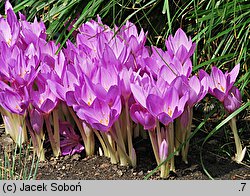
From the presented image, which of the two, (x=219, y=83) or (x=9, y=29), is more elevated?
(x=9, y=29)

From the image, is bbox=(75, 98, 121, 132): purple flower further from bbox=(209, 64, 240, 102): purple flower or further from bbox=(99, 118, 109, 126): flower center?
bbox=(209, 64, 240, 102): purple flower

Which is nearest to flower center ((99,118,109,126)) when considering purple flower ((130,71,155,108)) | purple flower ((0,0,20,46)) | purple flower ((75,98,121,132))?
purple flower ((75,98,121,132))

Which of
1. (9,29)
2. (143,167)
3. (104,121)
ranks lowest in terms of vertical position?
(143,167)

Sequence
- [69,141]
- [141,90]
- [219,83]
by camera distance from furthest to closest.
Answer: [69,141]
[219,83]
[141,90]

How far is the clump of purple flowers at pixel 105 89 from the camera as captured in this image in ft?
6.45

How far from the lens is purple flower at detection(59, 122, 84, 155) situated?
2.25m

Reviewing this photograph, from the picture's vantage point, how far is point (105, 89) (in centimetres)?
201

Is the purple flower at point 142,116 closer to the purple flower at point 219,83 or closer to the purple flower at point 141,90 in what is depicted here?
the purple flower at point 141,90

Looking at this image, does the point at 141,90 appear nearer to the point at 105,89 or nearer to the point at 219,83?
the point at 105,89

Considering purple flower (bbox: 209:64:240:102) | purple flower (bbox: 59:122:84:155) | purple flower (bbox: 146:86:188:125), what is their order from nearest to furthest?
purple flower (bbox: 146:86:188:125) < purple flower (bbox: 209:64:240:102) < purple flower (bbox: 59:122:84:155)

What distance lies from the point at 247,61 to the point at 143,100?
28.2 inches

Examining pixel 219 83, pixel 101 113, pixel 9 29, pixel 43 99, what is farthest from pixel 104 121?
pixel 9 29

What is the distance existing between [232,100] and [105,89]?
0.42m
